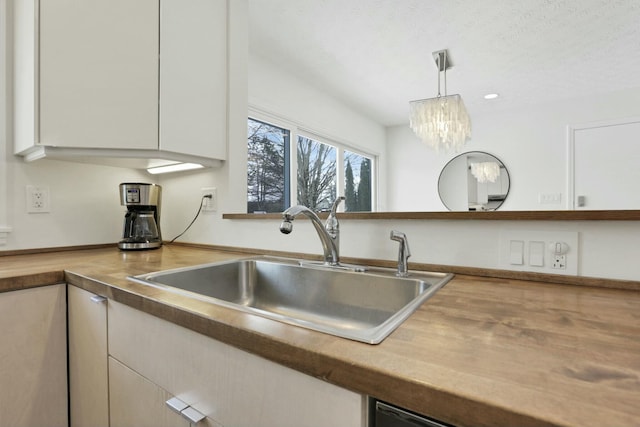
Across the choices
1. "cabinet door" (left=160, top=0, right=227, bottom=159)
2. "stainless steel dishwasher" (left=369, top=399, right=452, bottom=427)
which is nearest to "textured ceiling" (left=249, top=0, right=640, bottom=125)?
"cabinet door" (left=160, top=0, right=227, bottom=159)

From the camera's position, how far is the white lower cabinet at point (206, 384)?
44 centimetres

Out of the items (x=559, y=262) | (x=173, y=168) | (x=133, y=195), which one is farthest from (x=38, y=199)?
(x=559, y=262)

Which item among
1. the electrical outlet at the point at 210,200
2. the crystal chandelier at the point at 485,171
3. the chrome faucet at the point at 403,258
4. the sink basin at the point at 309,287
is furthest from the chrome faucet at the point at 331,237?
the crystal chandelier at the point at 485,171

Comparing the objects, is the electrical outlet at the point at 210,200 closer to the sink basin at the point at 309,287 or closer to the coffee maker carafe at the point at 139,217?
the coffee maker carafe at the point at 139,217

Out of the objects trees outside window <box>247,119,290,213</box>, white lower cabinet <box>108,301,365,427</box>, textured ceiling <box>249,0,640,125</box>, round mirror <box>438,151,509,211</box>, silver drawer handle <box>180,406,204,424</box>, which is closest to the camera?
white lower cabinet <box>108,301,365,427</box>

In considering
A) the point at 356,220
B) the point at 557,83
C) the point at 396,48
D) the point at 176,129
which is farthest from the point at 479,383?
the point at 557,83

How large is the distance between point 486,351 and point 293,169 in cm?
251

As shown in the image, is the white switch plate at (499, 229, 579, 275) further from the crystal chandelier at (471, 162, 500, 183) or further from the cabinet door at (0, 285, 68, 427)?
the crystal chandelier at (471, 162, 500, 183)

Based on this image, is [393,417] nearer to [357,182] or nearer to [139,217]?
[139,217]

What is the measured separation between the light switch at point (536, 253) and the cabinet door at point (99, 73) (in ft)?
4.40

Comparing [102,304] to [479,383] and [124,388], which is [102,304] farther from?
[479,383]

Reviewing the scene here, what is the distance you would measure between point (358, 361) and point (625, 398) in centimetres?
27

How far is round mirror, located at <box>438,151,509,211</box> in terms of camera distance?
12.7ft

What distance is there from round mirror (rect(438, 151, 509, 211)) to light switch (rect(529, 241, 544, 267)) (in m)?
3.39
